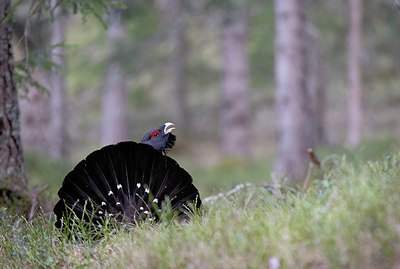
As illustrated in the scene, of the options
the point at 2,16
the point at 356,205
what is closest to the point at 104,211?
the point at 356,205

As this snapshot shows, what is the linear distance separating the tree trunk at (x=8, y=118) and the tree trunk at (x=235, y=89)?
1233cm

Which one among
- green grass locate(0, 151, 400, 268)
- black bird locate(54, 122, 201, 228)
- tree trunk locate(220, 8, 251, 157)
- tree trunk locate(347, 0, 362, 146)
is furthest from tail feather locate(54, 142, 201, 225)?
tree trunk locate(220, 8, 251, 157)

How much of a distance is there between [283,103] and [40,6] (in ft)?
24.6

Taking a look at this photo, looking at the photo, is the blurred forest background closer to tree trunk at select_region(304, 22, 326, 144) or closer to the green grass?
tree trunk at select_region(304, 22, 326, 144)

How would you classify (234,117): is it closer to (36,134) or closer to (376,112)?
(36,134)

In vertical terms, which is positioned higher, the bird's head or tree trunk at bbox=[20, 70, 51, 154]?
the bird's head

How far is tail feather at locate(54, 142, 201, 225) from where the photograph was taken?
4137mm

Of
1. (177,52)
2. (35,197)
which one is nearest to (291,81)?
(35,197)

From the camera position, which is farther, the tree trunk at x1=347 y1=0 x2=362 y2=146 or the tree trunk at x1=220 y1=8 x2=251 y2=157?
the tree trunk at x1=220 y1=8 x2=251 y2=157

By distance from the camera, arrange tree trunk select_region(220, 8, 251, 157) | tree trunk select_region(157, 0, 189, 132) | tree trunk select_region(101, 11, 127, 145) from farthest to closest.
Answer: tree trunk select_region(101, 11, 127, 145) < tree trunk select_region(220, 8, 251, 157) < tree trunk select_region(157, 0, 189, 132)

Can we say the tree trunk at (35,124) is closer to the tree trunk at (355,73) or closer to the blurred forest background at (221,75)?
the blurred forest background at (221,75)

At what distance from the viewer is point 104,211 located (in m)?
4.22

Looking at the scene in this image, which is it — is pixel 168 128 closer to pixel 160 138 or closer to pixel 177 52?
pixel 160 138

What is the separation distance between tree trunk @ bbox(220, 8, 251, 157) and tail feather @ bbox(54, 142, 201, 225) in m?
13.3
